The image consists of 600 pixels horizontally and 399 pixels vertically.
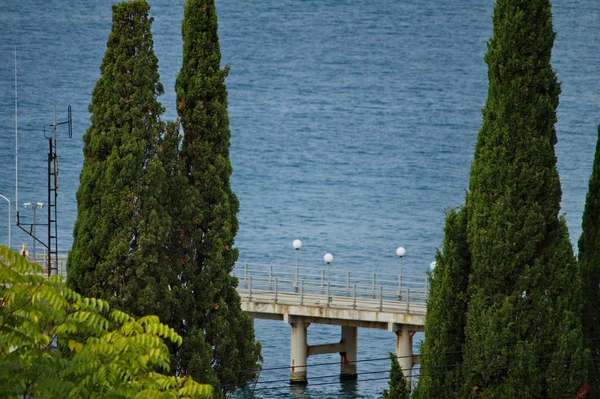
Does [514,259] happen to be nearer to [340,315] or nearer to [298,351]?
[340,315]

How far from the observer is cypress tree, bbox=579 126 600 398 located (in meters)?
20.7

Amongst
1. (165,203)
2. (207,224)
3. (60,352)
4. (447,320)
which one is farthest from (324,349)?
(60,352)

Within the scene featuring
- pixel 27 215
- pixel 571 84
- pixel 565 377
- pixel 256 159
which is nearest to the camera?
pixel 565 377

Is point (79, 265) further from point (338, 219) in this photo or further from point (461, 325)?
point (338, 219)

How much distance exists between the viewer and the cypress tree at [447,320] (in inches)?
752

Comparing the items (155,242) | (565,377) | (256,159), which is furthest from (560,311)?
(256,159)

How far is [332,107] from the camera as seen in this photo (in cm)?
11612

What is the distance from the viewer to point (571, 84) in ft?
378

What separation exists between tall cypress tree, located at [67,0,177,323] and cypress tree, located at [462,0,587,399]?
15.3ft

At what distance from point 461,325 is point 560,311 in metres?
1.44

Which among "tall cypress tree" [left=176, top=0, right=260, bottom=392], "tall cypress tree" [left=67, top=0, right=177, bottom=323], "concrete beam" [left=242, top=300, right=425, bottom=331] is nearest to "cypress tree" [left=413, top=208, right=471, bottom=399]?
"tall cypress tree" [left=176, top=0, right=260, bottom=392]

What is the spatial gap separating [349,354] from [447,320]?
23.3 m

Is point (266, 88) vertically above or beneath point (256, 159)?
above

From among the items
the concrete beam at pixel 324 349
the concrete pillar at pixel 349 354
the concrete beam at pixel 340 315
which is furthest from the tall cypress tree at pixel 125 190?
the concrete pillar at pixel 349 354
